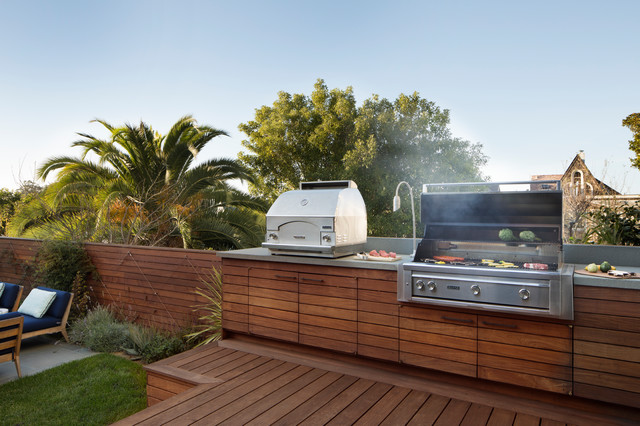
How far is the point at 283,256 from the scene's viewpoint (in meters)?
3.28

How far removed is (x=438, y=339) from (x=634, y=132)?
1126 cm

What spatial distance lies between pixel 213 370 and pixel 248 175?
5780mm

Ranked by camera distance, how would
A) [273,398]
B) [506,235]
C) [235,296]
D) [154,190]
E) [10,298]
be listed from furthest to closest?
1. [154,190]
2. [10,298]
3. [235,296]
4. [506,235]
5. [273,398]

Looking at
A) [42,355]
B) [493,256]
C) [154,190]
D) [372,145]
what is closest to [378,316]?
[493,256]

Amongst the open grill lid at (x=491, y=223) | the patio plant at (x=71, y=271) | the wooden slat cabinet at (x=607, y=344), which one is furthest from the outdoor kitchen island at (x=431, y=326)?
the patio plant at (x=71, y=271)

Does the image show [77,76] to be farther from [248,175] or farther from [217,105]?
[248,175]

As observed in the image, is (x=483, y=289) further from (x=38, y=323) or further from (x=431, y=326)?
(x=38, y=323)

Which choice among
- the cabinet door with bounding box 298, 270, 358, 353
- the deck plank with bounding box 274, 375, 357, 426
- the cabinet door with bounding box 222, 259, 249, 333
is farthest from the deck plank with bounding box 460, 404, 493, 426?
the cabinet door with bounding box 222, 259, 249, 333

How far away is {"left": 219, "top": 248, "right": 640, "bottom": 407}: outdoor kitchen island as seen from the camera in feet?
6.98

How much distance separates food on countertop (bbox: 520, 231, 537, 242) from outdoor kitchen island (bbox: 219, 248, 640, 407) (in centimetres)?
48

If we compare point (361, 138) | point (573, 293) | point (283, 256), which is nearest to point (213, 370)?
point (283, 256)

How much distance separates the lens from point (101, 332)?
15.9 ft

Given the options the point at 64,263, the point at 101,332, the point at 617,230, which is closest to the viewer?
the point at 617,230

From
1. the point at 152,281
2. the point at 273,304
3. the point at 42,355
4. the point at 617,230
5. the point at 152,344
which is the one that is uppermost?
the point at 617,230
